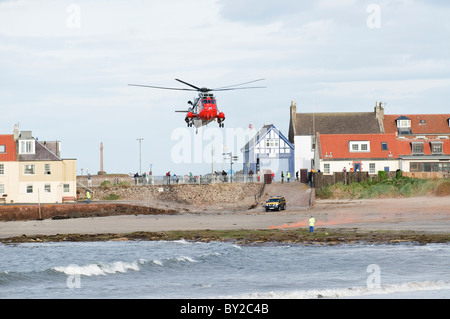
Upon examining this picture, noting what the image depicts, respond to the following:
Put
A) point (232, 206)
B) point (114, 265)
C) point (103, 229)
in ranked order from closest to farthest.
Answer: point (114, 265)
point (103, 229)
point (232, 206)

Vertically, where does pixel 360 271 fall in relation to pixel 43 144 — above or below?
below

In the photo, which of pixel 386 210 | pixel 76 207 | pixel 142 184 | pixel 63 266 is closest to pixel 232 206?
pixel 142 184

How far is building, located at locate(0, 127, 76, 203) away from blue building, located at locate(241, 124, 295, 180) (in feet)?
84.5

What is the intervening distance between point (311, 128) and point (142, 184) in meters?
30.3

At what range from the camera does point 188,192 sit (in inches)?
3314

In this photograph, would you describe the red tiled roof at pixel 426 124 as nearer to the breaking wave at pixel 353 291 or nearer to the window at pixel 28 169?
the window at pixel 28 169

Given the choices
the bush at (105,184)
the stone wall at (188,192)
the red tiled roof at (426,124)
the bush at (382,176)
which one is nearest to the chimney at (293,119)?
the red tiled roof at (426,124)


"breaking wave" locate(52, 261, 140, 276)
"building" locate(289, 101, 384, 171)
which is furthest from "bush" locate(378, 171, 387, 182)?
"breaking wave" locate(52, 261, 140, 276)

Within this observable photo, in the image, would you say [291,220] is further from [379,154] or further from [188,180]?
[188,180]

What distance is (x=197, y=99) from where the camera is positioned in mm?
70688

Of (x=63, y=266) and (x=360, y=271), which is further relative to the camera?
(x=63, y=266)

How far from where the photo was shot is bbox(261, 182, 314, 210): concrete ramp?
67812mm

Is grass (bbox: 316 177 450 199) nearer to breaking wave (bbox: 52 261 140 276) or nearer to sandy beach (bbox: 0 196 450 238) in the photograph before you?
sandy beach (bbox: 0 196 450 238)
